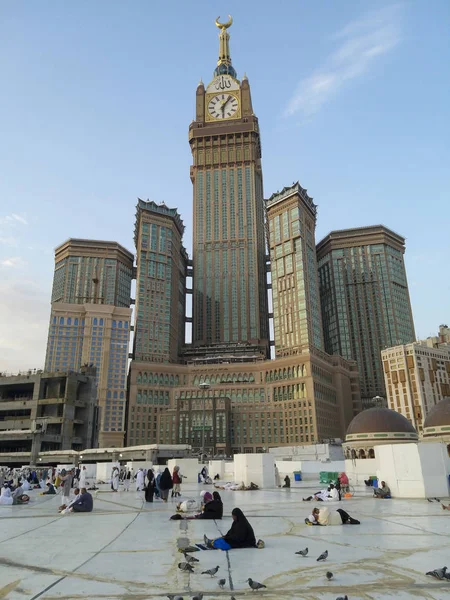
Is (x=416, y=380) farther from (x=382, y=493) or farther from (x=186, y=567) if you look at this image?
(x=186, y=567)

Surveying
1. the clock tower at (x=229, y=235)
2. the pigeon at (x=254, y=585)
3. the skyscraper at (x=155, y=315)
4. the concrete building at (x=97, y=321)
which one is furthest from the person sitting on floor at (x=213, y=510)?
the clock tower at (x=229, y=235)

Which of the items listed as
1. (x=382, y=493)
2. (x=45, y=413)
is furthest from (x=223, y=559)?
(x=45, y=413)

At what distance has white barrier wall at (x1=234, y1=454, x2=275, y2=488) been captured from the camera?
1326 inches

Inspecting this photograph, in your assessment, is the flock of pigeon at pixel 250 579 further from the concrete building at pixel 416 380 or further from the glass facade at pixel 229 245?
the glass facade at pixel 229 245

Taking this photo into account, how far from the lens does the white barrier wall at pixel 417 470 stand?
78.5 feet

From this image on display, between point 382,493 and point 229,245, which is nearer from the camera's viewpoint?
point 382,493

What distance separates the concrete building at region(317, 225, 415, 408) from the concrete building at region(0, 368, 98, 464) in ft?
367

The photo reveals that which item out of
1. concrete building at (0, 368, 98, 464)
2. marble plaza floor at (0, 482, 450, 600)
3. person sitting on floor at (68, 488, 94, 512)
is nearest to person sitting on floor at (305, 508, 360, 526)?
marble plaza floor at (0, 482, 450, 600)

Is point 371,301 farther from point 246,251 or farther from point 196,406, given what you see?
point 196,406

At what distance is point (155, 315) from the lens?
161 m

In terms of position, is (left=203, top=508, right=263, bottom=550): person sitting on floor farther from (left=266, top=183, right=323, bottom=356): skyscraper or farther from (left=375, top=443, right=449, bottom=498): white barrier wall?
(left=266, top=183, right=323, bottom=356): skyscraper

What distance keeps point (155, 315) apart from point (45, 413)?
7525 cm

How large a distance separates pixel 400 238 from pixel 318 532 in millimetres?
197220

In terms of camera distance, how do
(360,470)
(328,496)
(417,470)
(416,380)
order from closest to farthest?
(328,496) → (417,470) → (360,470) → (416,380)
